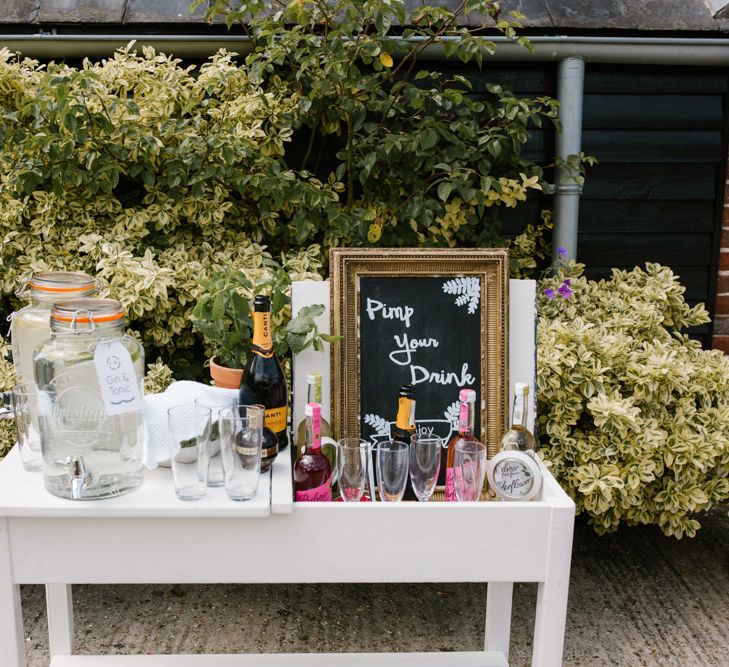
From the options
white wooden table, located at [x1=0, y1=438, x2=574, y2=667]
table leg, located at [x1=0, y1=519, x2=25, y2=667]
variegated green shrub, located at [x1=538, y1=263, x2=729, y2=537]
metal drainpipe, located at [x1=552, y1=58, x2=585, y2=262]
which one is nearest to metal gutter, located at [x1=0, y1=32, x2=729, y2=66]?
metal drainpipe, located at [x1=552, y1=58, x2=585, y2=262]

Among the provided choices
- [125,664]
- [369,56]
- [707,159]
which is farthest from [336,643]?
[707,159]

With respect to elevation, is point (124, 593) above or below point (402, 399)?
below

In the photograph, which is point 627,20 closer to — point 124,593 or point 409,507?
point 409,507

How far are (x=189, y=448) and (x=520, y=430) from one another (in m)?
0.71

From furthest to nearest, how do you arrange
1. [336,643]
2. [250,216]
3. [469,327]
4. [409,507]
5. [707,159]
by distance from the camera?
[707,159] → [250,216] → [336,643] → [469,327] → [409,507]

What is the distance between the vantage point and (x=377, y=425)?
179 cm

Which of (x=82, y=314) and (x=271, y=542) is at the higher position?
(x=82, y=314)

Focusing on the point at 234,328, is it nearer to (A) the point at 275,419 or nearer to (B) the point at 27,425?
(A) the point at 275,419

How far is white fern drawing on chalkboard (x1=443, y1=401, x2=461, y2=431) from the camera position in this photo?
5.91 ft

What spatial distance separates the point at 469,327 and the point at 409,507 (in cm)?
52

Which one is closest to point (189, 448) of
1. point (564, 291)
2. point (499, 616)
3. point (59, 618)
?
point (59, 618)

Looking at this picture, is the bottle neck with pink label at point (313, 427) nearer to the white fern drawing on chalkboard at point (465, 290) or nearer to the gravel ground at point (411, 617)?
the white fern drawing on chalkboard at point (465, 290)

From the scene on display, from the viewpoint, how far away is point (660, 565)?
2676mm

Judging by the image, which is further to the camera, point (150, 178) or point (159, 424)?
point (150, 178)
